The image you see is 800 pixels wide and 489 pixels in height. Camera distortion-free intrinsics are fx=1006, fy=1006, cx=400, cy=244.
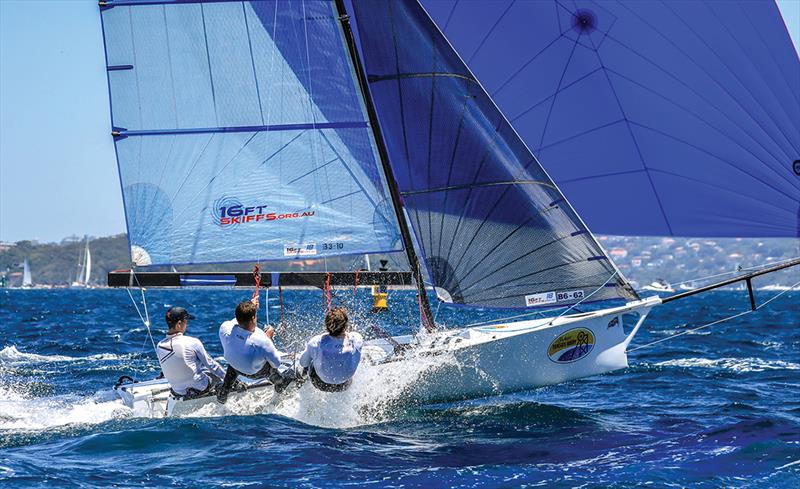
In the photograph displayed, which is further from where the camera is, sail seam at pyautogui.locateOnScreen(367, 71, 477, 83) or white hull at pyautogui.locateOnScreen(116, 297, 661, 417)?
sail seam at pyautogui.locateOnScreen(367, 71, 477, 83)

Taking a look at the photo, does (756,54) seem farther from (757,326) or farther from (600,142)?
(757,326)

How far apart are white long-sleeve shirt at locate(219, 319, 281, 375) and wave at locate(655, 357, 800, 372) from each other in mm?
7521

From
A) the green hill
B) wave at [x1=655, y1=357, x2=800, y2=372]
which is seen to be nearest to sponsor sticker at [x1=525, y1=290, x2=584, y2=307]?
wave at [x1=655, y1=357, x2=800, y2=372]

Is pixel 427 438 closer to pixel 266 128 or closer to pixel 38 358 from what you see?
pixel 266 128

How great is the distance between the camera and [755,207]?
9.68 meters

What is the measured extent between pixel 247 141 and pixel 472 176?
247 centimetres

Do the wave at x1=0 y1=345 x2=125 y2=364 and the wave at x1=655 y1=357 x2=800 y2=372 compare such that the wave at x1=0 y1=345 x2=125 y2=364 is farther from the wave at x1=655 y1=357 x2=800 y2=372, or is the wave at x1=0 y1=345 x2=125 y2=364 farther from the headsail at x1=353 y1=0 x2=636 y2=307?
the wave at x1=655 y1=357 x2=800 y2=372

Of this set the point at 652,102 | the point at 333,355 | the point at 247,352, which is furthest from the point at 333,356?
the point at 652,102

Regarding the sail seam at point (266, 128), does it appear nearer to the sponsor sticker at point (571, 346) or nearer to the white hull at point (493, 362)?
the white hull at point (493, 362)

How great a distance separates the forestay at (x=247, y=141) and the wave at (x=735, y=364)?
242 inches

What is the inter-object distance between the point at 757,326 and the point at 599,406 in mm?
14591

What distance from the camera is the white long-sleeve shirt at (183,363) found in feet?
31.0

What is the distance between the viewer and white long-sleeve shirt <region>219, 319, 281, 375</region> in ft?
30.8

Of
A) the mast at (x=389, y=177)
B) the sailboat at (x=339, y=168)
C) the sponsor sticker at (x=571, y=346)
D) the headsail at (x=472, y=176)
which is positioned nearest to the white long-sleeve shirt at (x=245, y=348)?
the sailboat at (x=339, y=168)
